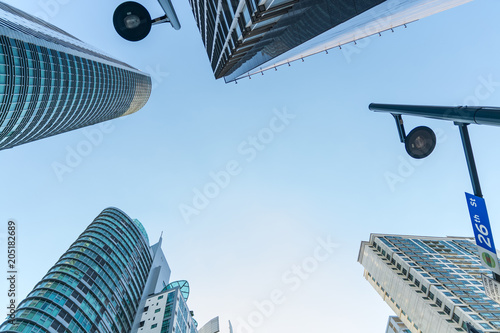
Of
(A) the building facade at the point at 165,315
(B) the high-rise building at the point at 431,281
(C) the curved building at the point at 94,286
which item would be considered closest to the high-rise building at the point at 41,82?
(C) the curved building at the point at 94,286

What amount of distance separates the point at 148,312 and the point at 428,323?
5950cm

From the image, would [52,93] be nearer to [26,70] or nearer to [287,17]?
[26,70]

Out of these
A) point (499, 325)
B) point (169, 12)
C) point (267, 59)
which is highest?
point (267, 59)

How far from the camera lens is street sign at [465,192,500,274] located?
4715 millimetres

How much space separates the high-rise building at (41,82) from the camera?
177ft

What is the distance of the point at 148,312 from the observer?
6725 centimetres

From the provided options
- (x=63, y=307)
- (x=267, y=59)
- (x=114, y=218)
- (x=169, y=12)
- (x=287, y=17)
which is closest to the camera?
(x=169, y=12)

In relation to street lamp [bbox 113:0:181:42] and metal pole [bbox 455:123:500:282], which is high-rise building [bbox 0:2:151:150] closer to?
street lamp [bbox 113:0:181:42]

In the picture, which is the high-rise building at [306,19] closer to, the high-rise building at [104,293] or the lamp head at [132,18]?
the lamp head at [132,18]

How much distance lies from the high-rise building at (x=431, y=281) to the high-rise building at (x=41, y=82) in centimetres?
9034

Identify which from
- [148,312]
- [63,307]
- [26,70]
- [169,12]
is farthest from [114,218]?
[169,12]

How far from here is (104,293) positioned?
196 ft

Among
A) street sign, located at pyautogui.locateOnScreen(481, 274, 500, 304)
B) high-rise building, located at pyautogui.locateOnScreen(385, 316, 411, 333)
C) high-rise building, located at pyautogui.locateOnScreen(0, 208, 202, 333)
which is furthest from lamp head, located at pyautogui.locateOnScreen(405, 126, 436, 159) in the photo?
high-rise building, located at pyautogui.locateOnScreen(385, 316, 411, 333)

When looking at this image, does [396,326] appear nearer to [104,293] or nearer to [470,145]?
[104,293]
